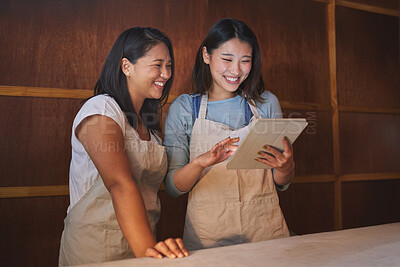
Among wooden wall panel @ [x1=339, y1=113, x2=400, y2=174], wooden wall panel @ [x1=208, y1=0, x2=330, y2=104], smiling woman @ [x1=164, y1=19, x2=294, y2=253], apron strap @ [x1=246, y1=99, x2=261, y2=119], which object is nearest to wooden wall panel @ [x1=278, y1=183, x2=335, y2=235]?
wooden wall panel @ [x1=339, y1=113, x2=400, y2=174]

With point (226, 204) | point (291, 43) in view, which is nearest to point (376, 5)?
point (291, 43)

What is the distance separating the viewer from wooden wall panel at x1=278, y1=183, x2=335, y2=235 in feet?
8.41

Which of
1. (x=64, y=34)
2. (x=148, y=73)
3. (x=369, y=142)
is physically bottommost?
(x=369, y=142)

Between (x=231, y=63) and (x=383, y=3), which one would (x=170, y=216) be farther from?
(x=383, y=3)

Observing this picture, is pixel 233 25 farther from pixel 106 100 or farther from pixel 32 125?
pixel 32 125

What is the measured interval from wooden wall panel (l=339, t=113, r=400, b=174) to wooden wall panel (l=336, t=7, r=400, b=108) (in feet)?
0.40

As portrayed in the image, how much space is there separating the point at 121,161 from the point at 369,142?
2403mm

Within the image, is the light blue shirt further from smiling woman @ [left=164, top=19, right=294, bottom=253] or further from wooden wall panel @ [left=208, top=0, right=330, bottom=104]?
wooden wall panel @ [left=208, top=0, right=330, bottom=104]

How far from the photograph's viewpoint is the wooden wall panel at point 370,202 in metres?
2.80

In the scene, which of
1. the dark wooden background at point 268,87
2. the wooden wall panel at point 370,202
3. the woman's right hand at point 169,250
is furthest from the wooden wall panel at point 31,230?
the wooden wall panel at point 370,202

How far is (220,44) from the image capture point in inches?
65.6

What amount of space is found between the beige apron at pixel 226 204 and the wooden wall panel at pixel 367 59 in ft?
4.92

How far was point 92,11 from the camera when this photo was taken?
2061mm

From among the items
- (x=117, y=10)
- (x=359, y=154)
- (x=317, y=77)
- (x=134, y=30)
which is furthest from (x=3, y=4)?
(x=359, y=154)
